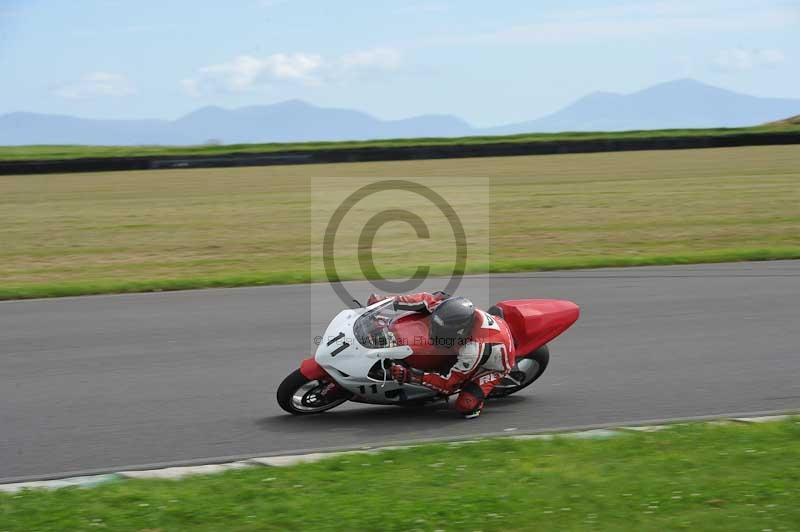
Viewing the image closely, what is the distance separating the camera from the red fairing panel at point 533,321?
787 centimetres

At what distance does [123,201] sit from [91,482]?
21.9 metres

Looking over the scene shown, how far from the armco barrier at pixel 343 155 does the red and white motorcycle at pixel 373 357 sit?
28.3 meters

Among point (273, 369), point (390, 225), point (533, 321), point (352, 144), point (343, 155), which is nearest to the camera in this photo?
point (533, 321)

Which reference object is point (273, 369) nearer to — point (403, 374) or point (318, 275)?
point (403, 374)

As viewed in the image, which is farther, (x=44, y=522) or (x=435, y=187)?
(x=435, y=187)

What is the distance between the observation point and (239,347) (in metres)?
9.95

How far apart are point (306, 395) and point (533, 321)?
5.98 feet

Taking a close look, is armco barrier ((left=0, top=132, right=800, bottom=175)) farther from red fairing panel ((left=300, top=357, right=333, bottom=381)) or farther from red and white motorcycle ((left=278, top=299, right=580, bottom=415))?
red fairing panel ((left=300, top=357, right=333, bottom=381))

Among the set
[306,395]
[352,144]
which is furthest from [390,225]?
[352,144]

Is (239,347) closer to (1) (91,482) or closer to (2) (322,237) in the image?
(1) (91,482)

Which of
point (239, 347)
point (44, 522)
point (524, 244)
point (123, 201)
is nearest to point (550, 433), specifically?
point (44, 522)

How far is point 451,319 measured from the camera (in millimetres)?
7324

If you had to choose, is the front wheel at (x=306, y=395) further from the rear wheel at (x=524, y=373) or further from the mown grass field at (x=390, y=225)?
the mown grass field at (x=390, y=225)

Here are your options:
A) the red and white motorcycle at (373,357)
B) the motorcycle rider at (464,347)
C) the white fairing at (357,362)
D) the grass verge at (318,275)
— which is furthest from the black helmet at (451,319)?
the grass verge at (318,275)
